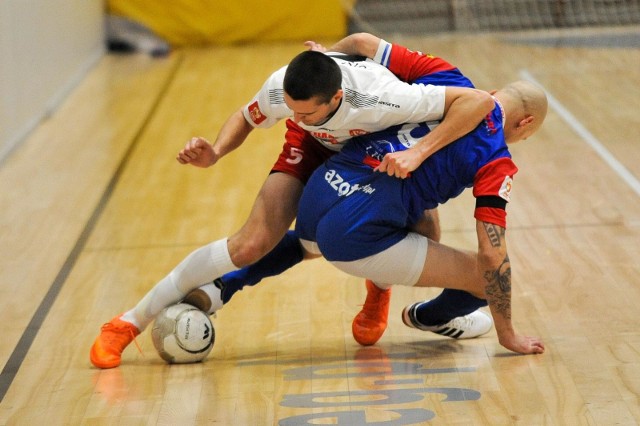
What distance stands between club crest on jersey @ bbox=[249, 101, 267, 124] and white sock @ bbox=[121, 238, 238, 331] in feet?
1.60

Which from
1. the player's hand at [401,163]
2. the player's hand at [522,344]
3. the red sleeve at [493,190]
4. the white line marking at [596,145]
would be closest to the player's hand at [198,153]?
the player's hand at [401,163]

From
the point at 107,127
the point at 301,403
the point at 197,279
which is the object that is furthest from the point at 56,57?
the point at 301,403

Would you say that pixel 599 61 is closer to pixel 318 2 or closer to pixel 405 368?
pixel 318 2

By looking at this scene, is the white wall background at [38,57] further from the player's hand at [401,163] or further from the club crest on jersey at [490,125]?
the club crest on jersey at [490,125]

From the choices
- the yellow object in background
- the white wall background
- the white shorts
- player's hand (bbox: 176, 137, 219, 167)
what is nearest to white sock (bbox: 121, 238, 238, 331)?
player's hand (bbox: 176, 137, 219, 167)

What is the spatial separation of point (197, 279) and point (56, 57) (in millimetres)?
6395

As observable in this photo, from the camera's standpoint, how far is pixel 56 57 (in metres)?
9.59

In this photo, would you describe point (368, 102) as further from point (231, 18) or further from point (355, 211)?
point (231, 18)

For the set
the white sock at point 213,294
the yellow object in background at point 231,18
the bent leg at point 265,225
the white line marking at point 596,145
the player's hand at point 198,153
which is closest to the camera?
the player's hand at point 198,153

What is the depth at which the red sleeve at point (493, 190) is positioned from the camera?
11.3 feet

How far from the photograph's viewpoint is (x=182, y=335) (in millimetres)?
3742

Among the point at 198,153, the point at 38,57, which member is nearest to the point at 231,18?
the point at 38,57

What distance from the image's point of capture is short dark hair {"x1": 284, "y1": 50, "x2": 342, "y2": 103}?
3.26 meters

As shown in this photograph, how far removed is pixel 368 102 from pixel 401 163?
0.25 m
